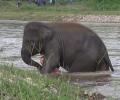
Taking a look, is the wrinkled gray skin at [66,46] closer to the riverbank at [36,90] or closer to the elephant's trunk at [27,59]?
the elephant's trunk at [27,59]

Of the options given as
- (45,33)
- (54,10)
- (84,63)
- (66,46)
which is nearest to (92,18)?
(54,10)

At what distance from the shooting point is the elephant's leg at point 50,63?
12.9 metres

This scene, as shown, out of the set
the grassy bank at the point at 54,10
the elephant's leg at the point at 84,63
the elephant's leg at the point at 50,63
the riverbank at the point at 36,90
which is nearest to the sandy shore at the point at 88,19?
the grassy bank at the point at 54,10

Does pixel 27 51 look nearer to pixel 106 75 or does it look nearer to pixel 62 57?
pixel 62 57

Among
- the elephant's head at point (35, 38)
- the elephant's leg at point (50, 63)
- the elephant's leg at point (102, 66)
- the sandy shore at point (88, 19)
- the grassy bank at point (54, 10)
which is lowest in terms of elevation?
the grassy bank at point (54, 10)

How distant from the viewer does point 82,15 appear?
43.6m

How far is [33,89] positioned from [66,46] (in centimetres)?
465

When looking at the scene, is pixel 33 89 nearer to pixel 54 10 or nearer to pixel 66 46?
pixel 66 46

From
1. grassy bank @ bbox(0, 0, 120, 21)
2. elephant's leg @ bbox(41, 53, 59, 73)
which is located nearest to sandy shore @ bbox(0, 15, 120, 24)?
grassy bank @ bbox(0, 0, 120, 21)

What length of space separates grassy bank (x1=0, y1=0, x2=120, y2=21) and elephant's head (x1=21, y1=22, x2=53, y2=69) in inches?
1136

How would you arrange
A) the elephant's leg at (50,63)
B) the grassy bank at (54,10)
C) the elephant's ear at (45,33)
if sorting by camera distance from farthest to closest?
1. the grassy bank at (54,10)
2. the elephant's ear at (45,33)
3. the elephant's leg at (50,63)

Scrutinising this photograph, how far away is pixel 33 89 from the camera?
8.92 m

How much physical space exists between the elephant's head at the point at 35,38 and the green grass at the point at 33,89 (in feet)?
8.99

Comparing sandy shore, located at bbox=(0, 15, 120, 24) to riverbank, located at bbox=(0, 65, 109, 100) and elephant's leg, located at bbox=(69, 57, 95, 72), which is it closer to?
elephant's leg, located at bbox=(69, 57, 95, 72)
